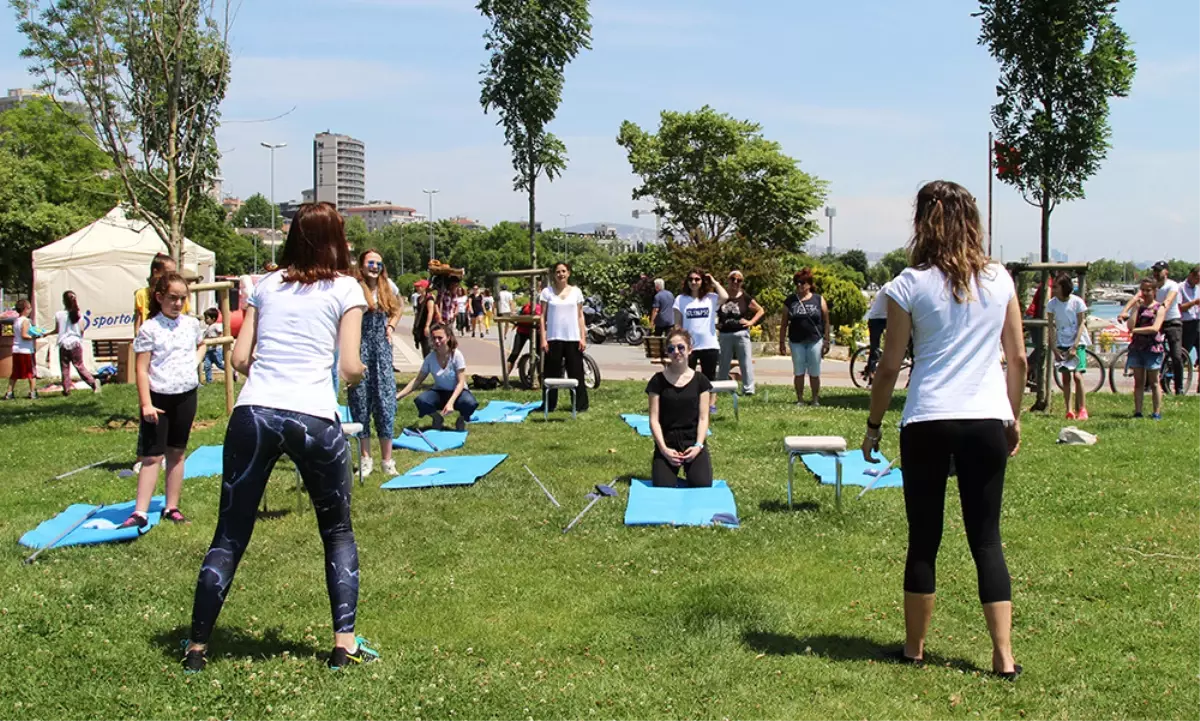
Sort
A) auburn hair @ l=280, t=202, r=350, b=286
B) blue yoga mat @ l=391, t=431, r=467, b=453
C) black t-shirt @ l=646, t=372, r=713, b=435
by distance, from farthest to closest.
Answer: blue yoga mat @ l=391, t=431, r=467, b=453 → black t-shirt @ l=646, t=372, r=713, b=435 → auburn hair @ l=280, t=202, r=350, b=286

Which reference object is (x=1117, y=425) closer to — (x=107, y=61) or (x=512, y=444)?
(x=512, y=444)

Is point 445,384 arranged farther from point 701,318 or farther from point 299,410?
point 299,410

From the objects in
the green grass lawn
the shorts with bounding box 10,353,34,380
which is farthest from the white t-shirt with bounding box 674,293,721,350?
the shorts with bounding box 10,353,34,380

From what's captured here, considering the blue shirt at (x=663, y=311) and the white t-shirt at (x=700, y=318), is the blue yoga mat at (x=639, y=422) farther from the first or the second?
the blue shirt at (x=663, y=311)

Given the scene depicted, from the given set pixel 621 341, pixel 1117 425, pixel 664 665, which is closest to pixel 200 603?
pixel 664 665

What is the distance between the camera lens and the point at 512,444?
10.2 metres

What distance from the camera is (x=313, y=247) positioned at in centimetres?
411

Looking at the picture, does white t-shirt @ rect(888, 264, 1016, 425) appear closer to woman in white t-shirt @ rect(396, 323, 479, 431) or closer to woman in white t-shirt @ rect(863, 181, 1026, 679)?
woman in white t-shirt @ rect(863, 181, 1026, 679)

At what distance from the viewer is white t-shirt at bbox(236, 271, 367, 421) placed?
3.99 meters

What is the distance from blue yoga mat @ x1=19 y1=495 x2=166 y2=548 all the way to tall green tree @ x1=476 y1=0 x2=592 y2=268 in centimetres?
836

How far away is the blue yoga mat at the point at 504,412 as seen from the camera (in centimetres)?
1179

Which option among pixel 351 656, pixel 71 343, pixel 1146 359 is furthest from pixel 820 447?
pixel 71 343

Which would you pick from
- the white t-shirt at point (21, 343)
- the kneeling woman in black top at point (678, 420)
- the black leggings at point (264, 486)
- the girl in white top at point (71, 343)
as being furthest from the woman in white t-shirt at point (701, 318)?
the white t-shirt at point (21, 343)

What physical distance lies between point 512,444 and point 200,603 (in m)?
6.15
